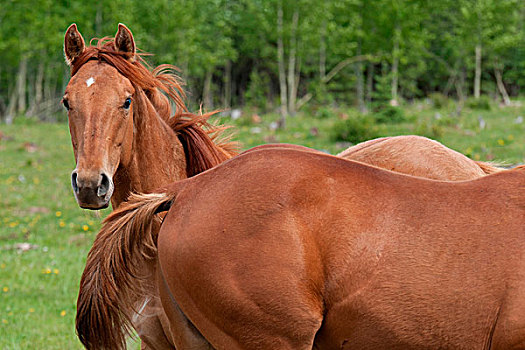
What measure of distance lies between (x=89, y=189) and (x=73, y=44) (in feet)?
3.32

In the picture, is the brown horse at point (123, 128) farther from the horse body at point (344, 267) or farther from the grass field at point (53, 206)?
the horse body at point (344, 267)

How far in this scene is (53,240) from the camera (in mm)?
8773

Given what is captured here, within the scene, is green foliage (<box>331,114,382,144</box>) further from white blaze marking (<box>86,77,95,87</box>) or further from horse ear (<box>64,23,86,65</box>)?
white blaze marking (<box>86,77,95,87</box>)

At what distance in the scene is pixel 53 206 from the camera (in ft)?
34.7

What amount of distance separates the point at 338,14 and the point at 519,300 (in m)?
28.9

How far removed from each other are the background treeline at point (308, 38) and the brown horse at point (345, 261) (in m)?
20.6

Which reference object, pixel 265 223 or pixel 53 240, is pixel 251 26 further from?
pixel 265 223

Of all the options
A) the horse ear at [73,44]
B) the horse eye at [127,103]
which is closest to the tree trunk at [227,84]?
the horse ear at [73,44]

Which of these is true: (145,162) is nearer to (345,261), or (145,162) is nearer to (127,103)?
(127,103)

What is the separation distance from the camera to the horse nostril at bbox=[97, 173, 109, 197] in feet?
9.18

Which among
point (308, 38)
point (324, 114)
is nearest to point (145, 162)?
point (324, 114)

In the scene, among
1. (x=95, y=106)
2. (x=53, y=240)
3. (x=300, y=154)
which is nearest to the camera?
(x=300, y=154)

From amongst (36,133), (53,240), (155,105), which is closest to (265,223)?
(155,105)

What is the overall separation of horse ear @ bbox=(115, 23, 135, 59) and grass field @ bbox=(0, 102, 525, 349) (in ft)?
3.16
